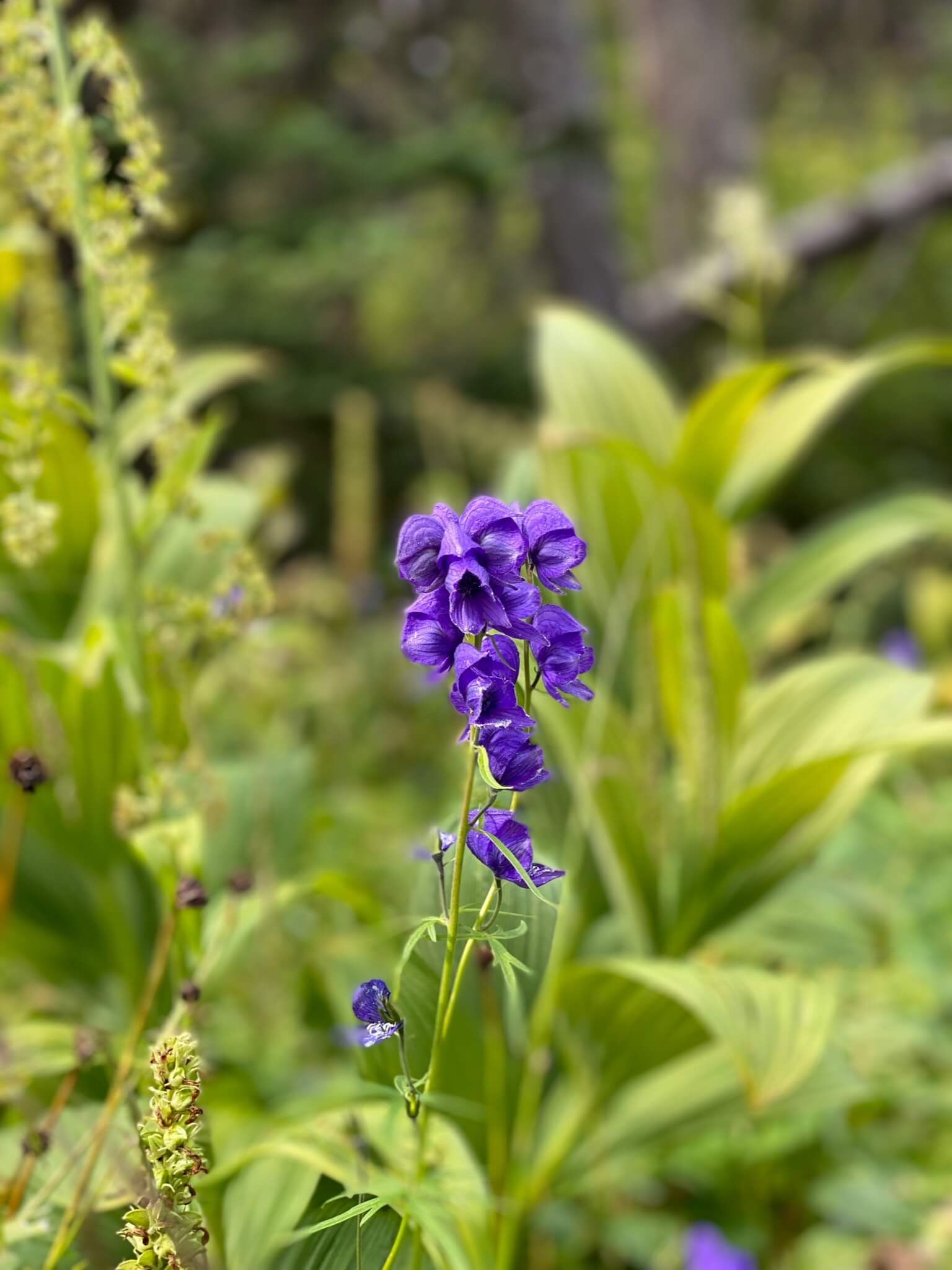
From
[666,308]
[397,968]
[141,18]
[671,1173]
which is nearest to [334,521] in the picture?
[666,308]

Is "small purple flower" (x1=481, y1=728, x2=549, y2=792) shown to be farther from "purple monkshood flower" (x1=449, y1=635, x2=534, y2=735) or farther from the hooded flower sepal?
the hooded flower sepal

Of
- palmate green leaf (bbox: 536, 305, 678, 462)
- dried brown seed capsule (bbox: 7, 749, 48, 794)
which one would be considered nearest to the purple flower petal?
dried brown seed capsule (bbox: 7, 749, 48, 794)

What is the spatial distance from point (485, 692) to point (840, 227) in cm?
522

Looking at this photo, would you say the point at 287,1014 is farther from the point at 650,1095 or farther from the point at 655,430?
the point at 655,430

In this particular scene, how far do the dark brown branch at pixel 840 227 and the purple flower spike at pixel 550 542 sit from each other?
4.40 metres

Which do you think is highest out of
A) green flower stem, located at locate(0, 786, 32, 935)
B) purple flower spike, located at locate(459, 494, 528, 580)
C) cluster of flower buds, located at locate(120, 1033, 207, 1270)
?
green flower stem, located at locate(0, 786, 32, 935)

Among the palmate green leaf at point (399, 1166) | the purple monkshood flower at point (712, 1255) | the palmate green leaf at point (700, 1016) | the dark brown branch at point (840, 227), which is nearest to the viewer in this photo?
the palmate green leaf at point (399, 1166)

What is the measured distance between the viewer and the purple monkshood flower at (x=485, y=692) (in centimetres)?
49

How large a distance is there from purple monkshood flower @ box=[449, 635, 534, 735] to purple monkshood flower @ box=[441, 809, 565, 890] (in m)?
0.06

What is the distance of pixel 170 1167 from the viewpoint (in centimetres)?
48

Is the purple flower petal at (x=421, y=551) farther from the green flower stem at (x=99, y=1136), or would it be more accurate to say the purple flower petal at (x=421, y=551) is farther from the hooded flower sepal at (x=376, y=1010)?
the green flower stem at (x=99, y=1136)

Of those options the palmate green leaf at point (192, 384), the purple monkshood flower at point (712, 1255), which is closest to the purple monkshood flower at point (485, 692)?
the palmate green leaf at point (192, 384)

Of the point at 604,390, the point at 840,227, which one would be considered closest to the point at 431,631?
the point at 604,390

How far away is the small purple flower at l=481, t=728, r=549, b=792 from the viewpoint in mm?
508
